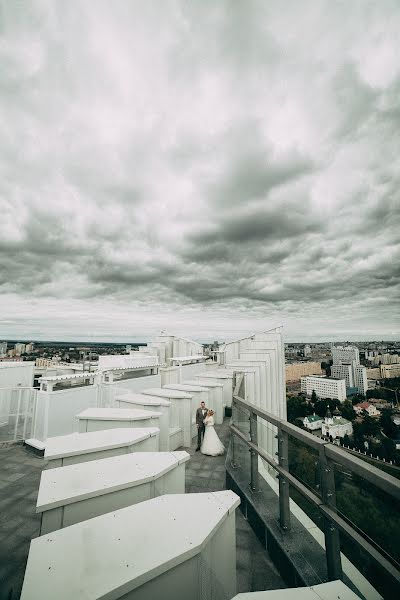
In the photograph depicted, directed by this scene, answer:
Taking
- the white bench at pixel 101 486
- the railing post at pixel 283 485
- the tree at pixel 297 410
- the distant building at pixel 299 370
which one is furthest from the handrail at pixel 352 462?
the distant building at pixel 299 370

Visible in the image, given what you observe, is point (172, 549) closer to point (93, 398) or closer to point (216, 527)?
point (216, 527)

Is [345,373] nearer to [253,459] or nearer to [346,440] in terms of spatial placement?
[346,440]

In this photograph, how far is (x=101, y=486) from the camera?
2.32 metres

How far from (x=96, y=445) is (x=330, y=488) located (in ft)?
8.04

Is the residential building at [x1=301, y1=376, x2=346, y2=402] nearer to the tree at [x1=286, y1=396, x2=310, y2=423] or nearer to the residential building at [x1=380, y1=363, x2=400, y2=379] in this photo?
the tree at [x1=286, y1=396, x2=310, y2=423]

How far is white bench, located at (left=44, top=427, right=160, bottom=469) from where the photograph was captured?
3.03 meters

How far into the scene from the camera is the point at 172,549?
5.16 feet

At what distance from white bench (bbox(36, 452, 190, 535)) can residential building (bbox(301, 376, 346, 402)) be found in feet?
375

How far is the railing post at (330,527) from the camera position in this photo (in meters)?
2.32

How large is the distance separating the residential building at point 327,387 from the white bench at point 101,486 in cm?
11429

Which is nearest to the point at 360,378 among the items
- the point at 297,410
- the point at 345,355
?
the point at 345,355

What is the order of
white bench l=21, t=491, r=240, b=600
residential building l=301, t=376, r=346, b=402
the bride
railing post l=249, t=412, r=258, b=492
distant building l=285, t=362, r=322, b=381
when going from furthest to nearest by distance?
1. distant building l=285, t=362, r=322, b=381
2. residential building l=301, t=376, r=346, b=402
3. the bride
4. railing post l=249, t=412, r=258, b=492
5. white bench l=21, t=491, r=240, b=600

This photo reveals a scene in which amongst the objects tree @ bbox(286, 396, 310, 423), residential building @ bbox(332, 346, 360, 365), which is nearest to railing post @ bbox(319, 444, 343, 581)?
tree @ bbox(286, 396, 310, 423)

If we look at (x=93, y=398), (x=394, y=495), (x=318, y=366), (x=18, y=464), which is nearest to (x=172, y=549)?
(x=394, y=495)
